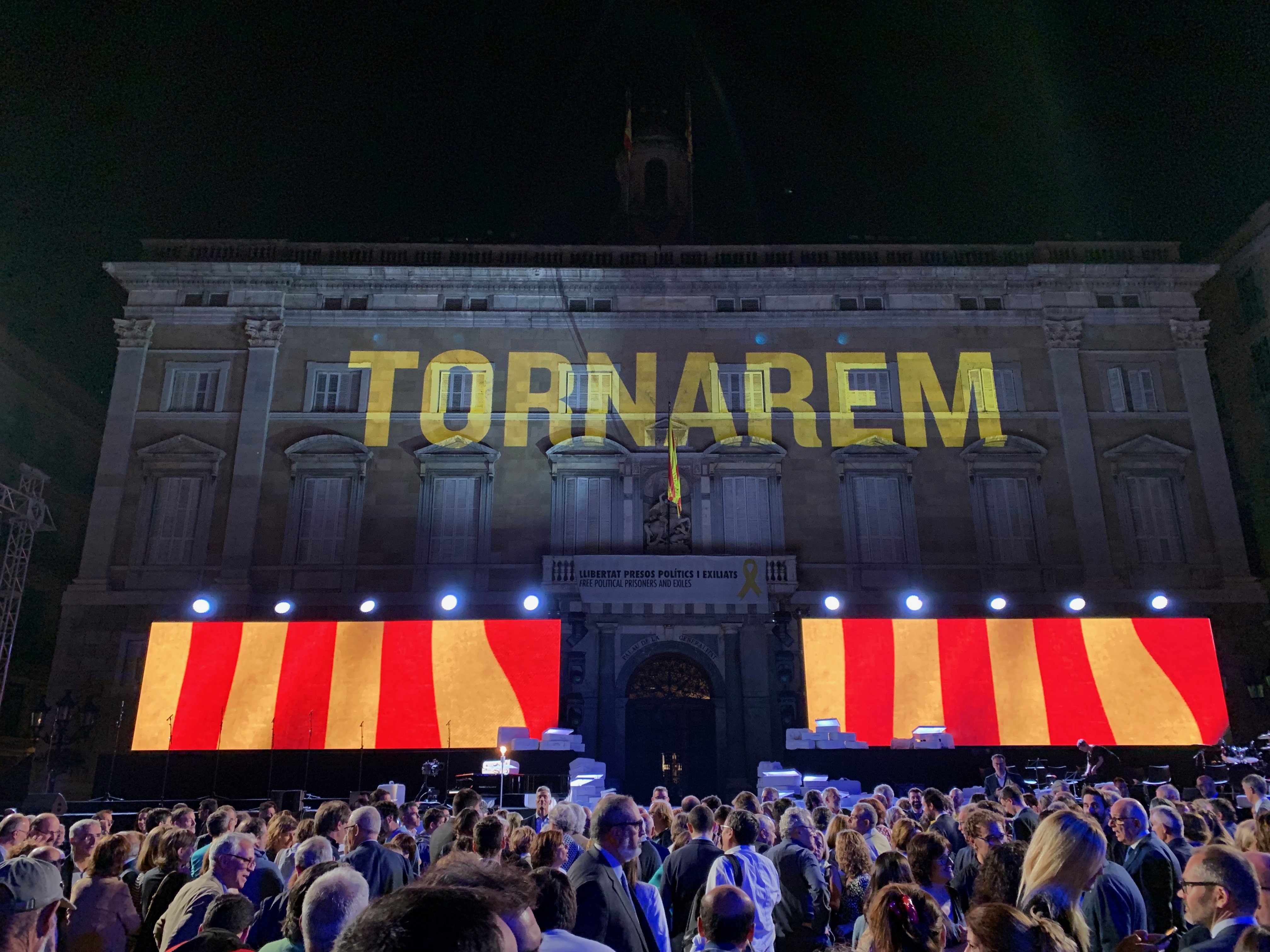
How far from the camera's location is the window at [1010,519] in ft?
88.2

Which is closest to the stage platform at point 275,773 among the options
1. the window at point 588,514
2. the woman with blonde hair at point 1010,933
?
the window at point 588,514

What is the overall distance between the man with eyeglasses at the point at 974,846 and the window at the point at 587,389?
21625 millimetres

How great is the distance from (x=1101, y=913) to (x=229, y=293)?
29739mm

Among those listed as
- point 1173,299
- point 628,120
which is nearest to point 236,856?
point 1173,299

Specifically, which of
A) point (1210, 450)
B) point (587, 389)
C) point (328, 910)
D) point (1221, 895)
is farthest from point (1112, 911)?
point (1210, 450)

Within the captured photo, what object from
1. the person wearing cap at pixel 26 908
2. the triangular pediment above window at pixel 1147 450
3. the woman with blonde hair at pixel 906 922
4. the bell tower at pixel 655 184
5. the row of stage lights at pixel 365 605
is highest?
the bell tower at pixel 655 184

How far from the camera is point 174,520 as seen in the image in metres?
27.1

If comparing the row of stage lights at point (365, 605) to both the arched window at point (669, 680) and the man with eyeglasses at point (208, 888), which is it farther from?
the man with eyeglasses at point (208, 888)

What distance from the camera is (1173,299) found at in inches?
1149

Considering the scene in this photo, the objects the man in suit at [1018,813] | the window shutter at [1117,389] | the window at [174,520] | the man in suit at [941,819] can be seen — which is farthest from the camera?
the window shutter at [1117,389]

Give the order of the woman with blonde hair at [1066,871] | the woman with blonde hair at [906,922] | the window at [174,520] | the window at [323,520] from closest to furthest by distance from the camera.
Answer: the woman with blonde hair at [906,922]
the woman with blonde hair at [1066,871]
the window at [174,520]
the window at [323,520]

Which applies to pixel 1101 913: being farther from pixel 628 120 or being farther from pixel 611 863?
pixel 628 120

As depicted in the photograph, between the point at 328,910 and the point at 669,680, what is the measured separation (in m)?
23.0

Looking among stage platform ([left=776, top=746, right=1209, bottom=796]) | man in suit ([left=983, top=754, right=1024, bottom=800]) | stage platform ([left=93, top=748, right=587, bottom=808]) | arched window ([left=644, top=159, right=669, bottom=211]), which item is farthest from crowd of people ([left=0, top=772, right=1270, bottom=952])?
arched window ([left=644, top=159, right=669, bottom=211])
